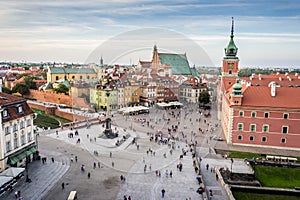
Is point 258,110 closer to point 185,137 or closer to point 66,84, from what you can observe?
point 185,137

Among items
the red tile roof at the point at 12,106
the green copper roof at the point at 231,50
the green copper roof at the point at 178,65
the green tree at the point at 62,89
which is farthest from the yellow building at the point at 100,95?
the green tree at the point at 62,89

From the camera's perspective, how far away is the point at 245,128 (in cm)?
4116

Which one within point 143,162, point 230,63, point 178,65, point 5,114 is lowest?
point 143,162

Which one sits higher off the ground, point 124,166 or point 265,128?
point 265,128

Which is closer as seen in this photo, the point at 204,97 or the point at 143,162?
the point at 143,162

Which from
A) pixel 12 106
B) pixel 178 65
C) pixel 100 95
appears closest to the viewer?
pixel 12 106

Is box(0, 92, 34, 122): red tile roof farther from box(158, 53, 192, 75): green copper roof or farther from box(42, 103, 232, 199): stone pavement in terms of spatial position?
box(158, 53, 192, 75): green copper roof

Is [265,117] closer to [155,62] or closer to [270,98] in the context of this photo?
[270,98]

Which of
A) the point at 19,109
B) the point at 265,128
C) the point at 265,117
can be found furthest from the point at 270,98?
the point at 19,109

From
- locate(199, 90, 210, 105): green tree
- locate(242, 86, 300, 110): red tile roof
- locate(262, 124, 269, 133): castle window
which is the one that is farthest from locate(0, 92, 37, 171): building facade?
locate(199, 90, 210, 105): green tree

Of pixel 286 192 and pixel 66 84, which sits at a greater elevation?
pixel 66 84

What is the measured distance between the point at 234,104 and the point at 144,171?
1830cm

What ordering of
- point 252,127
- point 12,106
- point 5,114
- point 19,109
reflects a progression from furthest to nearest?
point 252,127
point 19,109
point 12,106
point 5,114

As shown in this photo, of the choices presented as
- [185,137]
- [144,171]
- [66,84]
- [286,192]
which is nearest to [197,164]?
[144,171]
